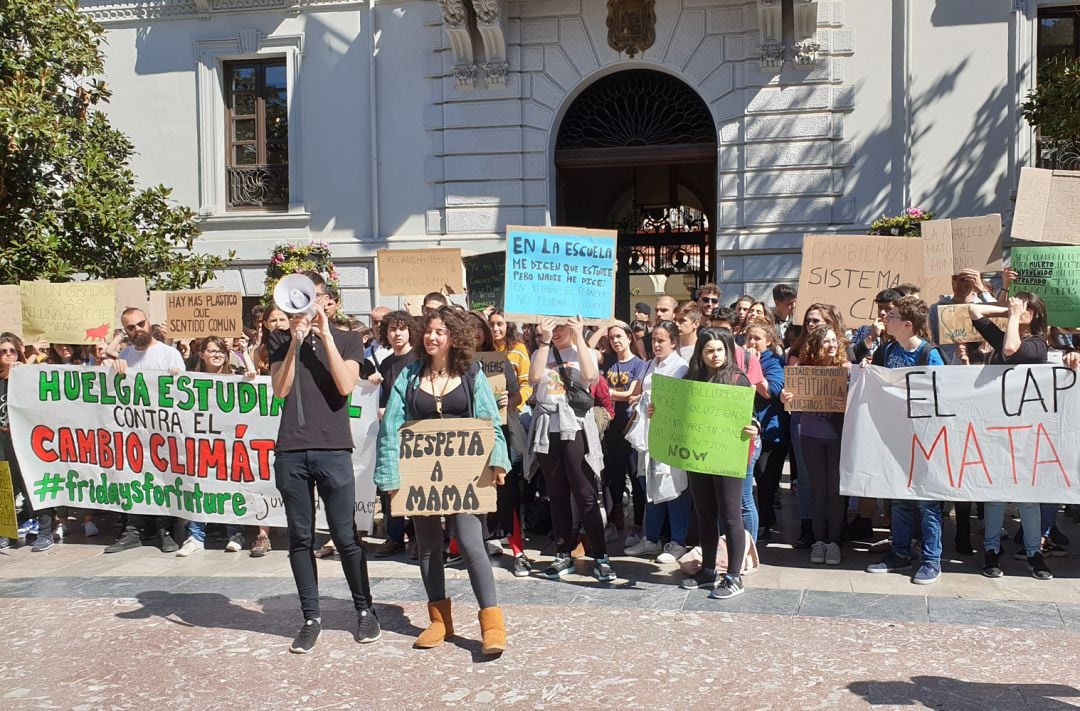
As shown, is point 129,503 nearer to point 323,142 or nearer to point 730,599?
point 730,599

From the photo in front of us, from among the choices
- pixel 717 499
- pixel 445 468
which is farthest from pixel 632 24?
pixel 445 468

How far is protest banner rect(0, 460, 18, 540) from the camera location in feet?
27.2

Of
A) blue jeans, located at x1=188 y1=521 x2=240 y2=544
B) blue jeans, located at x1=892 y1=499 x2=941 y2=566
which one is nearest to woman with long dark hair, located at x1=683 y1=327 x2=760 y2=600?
blue jeans, located at x1=892 y1=499 x2=941 y2=566

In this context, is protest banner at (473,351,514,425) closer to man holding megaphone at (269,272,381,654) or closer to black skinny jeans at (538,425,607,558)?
black skinny jeans at (538,425,607,558)

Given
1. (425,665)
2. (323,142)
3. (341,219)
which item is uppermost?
(323,142)

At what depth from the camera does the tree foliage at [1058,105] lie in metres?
12.7

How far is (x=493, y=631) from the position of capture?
5.61m

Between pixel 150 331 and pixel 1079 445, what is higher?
pixel 150 331

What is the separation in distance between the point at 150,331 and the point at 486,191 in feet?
26.0

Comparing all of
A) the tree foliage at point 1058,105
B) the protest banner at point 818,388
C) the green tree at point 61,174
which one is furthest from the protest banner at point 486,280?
the tree foliage at point 1058,105

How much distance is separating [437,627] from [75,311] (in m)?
5.33

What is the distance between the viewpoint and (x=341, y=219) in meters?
16.7

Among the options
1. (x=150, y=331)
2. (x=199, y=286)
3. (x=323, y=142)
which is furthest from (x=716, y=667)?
(x=323, y=142)

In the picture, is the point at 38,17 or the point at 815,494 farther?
the point at 38,17
